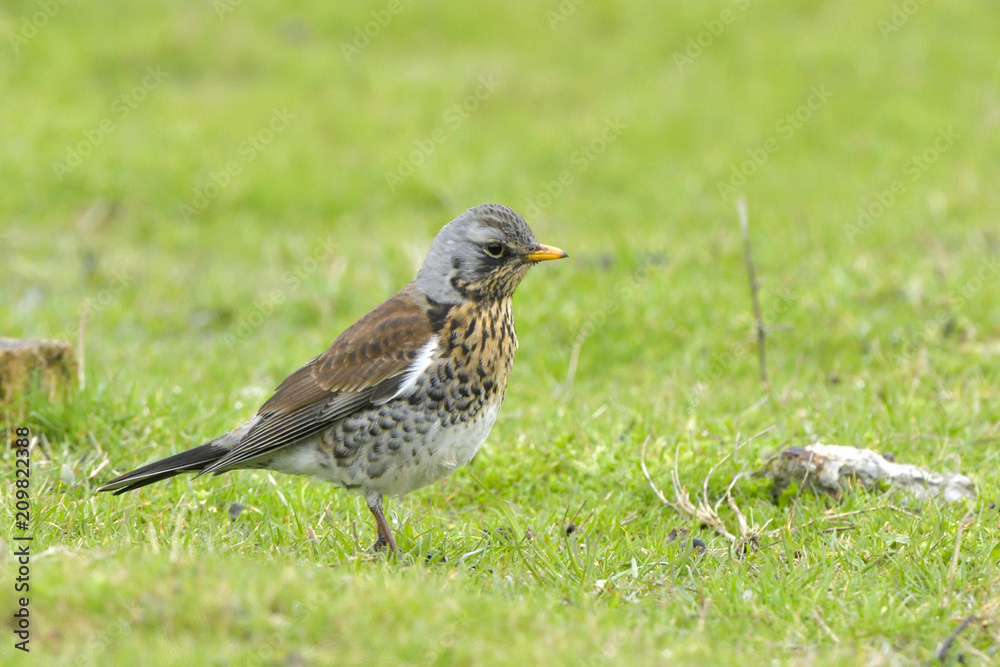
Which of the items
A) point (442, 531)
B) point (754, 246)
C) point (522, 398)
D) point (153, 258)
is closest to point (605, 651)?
point (442, 531)

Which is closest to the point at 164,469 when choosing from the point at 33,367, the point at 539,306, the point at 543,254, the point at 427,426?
the point at 427,426

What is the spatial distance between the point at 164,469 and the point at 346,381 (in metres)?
0.87

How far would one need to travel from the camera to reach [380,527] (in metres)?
5.15

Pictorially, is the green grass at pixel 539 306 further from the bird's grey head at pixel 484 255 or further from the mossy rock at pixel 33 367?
the bird's grey head at pixel 484 255

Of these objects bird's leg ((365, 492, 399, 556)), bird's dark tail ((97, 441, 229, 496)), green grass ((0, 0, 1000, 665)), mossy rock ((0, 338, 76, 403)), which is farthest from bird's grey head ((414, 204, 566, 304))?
mossy rock ((0, 338, 76, 403))

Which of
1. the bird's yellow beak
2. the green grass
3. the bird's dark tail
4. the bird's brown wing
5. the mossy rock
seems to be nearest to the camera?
the green grass

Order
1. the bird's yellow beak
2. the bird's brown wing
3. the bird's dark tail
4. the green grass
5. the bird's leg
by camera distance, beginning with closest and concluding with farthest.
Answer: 1. the green grass
2. the bird's leg
3. the bird's dark tail
4. the bird's brown wing
5. the bird's yellow beak

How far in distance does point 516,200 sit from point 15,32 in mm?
6917

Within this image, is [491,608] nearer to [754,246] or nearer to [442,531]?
[442,531]

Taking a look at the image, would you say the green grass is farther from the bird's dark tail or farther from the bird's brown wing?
the bird's brown wing

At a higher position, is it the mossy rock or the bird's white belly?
the mossy rock

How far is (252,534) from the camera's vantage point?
5.12 metres

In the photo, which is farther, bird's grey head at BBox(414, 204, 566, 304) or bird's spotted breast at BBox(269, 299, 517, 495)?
bird's grey head at BBox(414, 204, 566, 304)

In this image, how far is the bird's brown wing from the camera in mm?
5297
